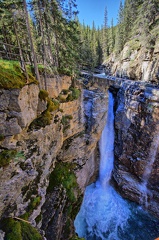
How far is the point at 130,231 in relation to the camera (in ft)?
46.6

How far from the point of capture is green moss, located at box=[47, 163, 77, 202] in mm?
11744

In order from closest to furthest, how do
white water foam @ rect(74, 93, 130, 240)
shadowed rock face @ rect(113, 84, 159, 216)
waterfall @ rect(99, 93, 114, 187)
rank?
white water foam @ rect(74, 93, 130, 240)
shadowed rock face @ rect(113, 84, 159, 216)
waterfall @ rect(99, 93, 114, 187)

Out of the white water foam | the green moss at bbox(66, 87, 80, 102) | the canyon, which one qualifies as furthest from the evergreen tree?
the green moss at bbox(66, 87, 80, 102)

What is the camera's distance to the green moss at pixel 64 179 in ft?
38.5

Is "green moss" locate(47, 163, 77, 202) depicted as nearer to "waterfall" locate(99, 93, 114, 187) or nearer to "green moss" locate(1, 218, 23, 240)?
"green moss" locate(1, 218, 23, 240)

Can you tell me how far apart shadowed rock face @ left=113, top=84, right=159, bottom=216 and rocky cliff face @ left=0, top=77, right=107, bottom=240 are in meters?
3.70

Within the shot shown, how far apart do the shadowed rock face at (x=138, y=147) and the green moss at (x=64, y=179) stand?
778cm

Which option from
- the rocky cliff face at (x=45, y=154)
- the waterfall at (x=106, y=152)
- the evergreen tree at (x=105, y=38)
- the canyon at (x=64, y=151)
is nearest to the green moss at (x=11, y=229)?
the canyon at (x=64, y=151)

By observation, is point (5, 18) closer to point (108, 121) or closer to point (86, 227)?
point (108, 121)

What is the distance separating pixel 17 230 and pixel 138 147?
49.6ft

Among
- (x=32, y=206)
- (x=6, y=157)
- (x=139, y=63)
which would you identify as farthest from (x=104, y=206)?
(x=139, y=63)

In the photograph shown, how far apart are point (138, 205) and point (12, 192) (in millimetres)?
16781

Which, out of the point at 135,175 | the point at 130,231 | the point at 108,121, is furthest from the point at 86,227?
the point at 108,121

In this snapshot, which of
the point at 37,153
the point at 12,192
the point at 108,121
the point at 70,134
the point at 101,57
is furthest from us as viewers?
the point at 101,57
